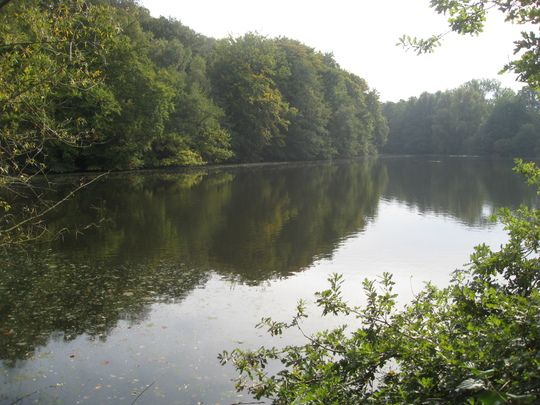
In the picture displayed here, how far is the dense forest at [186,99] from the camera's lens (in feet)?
55.1

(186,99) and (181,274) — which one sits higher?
(186,99)

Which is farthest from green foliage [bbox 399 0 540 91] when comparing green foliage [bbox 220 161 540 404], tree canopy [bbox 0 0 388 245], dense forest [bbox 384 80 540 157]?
dense forest [bbox 384 80 540 157]

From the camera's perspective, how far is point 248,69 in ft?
190

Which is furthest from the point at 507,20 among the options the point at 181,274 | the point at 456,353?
the point at 181,274

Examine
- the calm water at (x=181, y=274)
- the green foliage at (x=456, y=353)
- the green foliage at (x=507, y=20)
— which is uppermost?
the green foliage at (x=507, y=20)

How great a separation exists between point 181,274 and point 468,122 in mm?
99064

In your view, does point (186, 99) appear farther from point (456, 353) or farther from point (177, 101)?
point (456, 353)

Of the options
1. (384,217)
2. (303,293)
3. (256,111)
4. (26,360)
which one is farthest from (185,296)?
(256,111)

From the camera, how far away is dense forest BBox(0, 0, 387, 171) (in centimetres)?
1679

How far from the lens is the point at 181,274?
13.2 m

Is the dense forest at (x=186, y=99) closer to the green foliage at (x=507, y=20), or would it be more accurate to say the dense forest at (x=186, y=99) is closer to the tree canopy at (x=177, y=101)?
the tree canopy at (x=177, y=101)

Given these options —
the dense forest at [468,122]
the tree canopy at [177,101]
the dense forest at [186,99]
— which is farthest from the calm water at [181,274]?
the dense forest at [468,122]

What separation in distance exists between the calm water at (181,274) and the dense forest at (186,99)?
3504 millimetres

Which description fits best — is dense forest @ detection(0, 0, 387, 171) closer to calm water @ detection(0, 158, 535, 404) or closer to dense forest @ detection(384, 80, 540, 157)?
calm water @ detection(0, 158, 535, 404)
